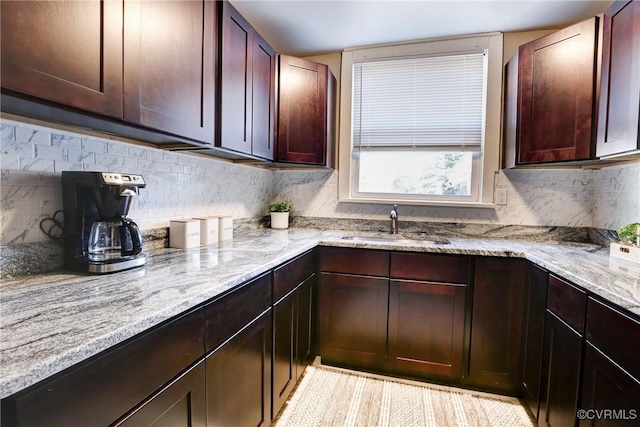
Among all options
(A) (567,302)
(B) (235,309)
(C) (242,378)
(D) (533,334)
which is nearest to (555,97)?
(A) (567,302)

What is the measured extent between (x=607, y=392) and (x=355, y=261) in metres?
1.24

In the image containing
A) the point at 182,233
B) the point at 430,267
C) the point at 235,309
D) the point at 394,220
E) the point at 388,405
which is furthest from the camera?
the point at 394,220

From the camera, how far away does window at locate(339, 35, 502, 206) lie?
2332 millimetres

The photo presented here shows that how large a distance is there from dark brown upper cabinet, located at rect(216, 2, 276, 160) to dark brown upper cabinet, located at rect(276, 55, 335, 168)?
0.09 m

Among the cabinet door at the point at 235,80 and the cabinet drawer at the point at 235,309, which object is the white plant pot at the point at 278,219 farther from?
the cabinet drawer at the point at 235,309

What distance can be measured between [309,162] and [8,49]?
1723mm

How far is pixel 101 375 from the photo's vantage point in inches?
25.5

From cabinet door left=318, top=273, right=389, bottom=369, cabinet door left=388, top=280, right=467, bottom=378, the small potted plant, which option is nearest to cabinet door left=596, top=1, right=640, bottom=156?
cabinet door left=388, top=280, right=467, bottom=378

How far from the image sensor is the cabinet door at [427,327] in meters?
1.85

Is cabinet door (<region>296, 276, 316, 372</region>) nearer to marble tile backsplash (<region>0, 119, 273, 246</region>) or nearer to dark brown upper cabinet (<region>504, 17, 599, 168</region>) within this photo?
marble tile backsplash (<region>0, 119, 273, 246</region>)

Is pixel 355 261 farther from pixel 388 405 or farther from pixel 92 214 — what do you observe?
pixel 92 214

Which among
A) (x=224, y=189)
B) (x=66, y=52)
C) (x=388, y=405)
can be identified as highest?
(x=66, y=52)

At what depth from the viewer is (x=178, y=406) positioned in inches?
33.8

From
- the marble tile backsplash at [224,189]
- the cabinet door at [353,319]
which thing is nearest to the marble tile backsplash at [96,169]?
the marble tile backsplash at [224,189]
